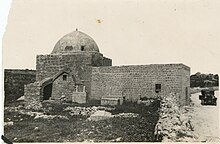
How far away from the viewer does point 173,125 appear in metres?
4.46

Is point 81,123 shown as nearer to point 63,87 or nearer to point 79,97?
point 79,97

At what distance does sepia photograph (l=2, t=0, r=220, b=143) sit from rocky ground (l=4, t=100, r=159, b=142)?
0.01 meters

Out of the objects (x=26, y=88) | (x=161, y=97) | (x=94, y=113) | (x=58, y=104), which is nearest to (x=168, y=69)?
(x=161, y=97)

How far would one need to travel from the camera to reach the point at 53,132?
15.5 ft

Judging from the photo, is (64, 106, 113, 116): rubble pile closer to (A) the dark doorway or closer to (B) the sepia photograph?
(B) the sepia photograph

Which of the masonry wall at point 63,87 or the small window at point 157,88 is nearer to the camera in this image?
the small window at point 157,88

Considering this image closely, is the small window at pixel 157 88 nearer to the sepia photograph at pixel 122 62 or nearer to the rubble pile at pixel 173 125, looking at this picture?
the sepia photograph at pixel 122 62

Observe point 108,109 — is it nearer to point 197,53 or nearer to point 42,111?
point 42,111

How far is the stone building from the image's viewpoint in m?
5.44

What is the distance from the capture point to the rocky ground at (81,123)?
4.62 m

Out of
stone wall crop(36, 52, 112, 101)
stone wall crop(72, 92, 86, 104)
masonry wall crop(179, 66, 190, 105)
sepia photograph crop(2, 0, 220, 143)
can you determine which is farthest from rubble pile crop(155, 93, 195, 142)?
stone wall crop(36, 52, 112, 101)

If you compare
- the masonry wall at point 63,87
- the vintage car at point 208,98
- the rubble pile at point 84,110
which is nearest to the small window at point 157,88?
the vintage car at point 208,98

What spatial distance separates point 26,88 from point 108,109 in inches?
52.7

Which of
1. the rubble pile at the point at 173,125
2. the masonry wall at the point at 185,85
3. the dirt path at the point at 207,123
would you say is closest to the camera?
the rubble pile at the point at 173,125
